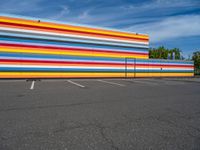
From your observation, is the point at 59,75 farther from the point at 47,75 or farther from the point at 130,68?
the point at 130,68

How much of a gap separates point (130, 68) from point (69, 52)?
8.29 meters

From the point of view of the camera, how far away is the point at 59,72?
18969 mm

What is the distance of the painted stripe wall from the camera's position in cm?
1711

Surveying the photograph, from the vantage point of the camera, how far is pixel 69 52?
64.5 feet

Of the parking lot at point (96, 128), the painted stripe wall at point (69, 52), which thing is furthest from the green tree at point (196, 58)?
the parking lot at point (96, 128)

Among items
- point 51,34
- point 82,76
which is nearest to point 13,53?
point 51,34

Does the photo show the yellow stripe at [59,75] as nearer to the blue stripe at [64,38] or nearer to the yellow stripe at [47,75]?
the yellow stripe at [47,75]

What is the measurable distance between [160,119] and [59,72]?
15484 mm

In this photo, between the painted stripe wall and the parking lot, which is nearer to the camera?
the parking lot

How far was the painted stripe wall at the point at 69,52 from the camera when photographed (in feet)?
56.1

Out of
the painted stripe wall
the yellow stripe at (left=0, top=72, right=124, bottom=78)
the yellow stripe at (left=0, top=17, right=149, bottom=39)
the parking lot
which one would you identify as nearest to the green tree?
the painted stripe wall

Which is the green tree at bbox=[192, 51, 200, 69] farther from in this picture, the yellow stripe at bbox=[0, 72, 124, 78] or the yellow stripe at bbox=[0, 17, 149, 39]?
the yellow stripe at bbox=[0, 72, 124, 78]

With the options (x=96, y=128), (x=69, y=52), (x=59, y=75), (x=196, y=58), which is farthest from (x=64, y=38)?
(x=196, y=58)

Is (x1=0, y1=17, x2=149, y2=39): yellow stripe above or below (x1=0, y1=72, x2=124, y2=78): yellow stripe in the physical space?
above
